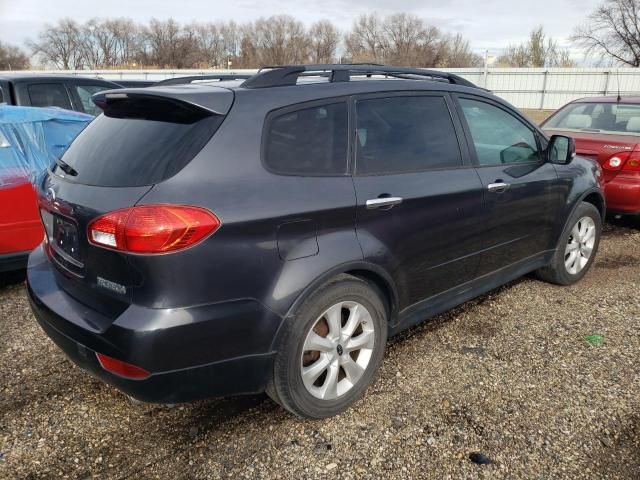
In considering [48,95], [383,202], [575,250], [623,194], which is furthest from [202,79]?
[623,194]

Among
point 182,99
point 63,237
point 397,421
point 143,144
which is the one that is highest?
point 182,99

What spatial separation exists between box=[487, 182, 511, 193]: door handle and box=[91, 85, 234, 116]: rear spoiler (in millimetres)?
1835

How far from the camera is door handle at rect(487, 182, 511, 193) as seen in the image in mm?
3434

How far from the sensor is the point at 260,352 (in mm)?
2381

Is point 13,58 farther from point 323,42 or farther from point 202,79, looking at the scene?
point 202,79

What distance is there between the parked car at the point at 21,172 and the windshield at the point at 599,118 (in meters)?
5.86

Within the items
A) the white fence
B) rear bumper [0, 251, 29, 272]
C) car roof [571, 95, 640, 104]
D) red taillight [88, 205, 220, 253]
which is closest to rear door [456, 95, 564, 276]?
red taillight [88, 205, 220, 253]

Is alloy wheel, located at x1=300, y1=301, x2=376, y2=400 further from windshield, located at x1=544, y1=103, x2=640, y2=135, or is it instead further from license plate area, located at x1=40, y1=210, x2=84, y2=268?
windshield, located at x1=544, y1=103, x2=640, y2=135

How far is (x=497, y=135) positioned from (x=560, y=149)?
0.71m

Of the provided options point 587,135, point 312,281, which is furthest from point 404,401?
point 587,135

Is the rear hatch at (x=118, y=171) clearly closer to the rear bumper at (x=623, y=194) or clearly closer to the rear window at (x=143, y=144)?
the rear window at (x=143, y=144)

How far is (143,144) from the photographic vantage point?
2.38 m

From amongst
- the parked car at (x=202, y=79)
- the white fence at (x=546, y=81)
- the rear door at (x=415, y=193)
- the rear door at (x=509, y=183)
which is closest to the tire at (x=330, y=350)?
the rear door at (x=415, y=193)

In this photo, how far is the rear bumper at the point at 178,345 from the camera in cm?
215
